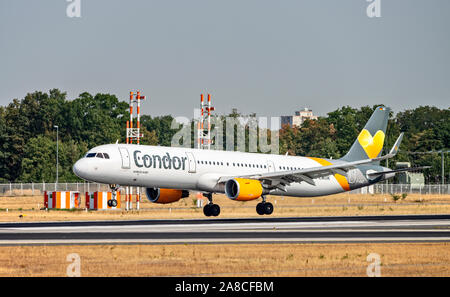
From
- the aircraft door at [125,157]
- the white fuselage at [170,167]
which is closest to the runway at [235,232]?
the white fuselage at [170,167]

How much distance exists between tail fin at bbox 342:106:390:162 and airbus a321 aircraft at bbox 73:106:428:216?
2.99 m

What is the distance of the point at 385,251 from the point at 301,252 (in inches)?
125

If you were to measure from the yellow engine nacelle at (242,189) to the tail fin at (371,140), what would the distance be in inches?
640

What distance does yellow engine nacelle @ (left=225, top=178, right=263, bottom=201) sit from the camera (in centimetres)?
5172

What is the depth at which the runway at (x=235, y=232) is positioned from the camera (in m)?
34.0

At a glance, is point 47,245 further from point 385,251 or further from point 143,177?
point 143,177

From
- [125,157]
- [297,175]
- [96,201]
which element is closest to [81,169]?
[125,157]

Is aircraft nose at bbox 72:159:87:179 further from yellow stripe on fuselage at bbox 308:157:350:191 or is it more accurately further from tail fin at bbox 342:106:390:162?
tail fin at bbox 342:106:390:162

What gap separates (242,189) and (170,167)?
16.5 ft

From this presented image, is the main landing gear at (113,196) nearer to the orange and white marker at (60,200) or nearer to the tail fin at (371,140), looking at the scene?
the orange and white marker at (60,200)

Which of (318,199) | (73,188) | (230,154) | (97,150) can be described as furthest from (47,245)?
(73,188)

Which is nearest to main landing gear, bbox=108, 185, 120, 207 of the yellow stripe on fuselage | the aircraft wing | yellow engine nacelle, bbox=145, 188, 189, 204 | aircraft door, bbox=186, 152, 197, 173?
aircraft door, bbox=186, 152, 197, 173

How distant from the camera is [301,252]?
28.8 m

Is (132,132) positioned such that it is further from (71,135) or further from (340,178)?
(71,135)
